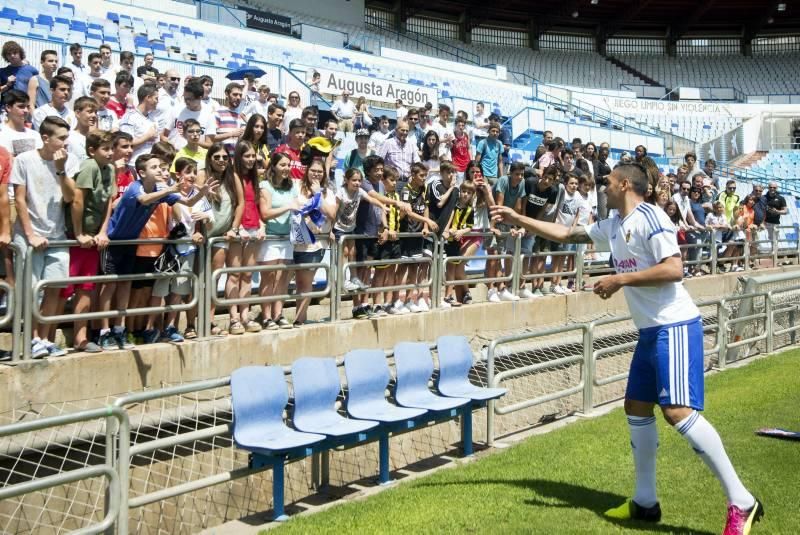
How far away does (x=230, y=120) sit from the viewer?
34.3 ft

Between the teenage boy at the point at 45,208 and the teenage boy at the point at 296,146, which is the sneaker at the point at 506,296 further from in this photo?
the teenage boy at the point at 45,208

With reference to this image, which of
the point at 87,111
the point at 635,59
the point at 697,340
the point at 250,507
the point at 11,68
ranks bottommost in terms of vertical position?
the point at 250,507

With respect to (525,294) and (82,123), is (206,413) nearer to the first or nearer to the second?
(82,123)

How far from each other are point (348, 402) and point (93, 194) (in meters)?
2.72

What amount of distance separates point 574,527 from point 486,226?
22.2 feet

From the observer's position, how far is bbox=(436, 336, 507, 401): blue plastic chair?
24.6 feet

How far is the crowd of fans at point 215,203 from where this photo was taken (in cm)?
659

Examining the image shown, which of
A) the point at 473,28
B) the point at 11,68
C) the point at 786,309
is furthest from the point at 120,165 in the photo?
the point at 473,28

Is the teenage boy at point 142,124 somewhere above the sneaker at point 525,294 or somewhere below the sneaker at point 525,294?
above

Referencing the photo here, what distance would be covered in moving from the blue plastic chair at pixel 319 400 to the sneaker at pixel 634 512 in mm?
1936

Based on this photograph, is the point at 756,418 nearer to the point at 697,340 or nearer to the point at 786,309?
the point at 697,340

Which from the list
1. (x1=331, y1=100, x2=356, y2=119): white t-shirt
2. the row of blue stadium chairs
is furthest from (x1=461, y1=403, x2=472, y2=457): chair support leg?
(x1=331, y1=100, x2=356, y2=119): white t-shirt

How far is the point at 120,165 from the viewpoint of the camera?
25.1 ft

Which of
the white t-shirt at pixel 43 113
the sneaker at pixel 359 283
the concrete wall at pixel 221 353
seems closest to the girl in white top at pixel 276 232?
the concrete wall at pixel 221 353
